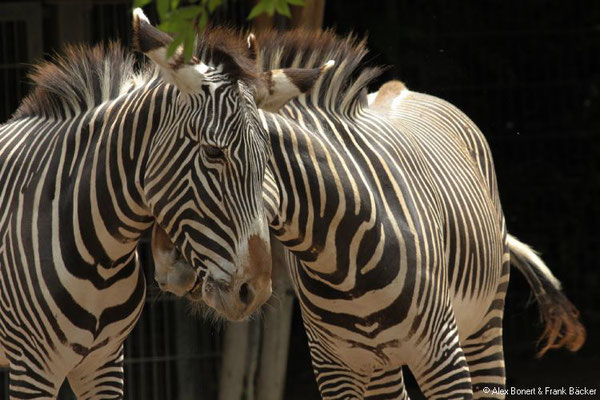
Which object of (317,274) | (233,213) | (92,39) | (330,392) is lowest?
(330,392)

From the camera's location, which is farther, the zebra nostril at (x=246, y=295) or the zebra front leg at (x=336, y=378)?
the zebra front leg at (x=336, y=378)

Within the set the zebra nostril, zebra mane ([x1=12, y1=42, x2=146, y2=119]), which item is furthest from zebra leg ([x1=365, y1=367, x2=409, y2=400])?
zebra mane ([x1=12, y1=42, x2=146, y2=119])

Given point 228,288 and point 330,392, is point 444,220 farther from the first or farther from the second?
point 228,288

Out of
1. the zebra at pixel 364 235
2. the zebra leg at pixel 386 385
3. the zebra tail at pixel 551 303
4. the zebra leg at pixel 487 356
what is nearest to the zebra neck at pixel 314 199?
the zebra at pixel 364 235

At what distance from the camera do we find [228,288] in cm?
373

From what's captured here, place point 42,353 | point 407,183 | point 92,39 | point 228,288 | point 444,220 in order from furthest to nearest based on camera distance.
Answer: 1. point 92,39
2. point 444,220
3. point 407,183
4. point 42,353
5. point 228,288

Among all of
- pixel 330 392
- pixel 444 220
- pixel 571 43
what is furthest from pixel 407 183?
pixel 571 43

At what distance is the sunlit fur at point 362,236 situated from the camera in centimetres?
432

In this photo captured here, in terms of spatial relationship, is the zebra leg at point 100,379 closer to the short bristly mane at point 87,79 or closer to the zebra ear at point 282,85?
the short bristly mane at point 87,79

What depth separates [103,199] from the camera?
4.15m

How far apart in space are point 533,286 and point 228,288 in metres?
3.05

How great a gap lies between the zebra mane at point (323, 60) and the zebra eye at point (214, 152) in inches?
33.6

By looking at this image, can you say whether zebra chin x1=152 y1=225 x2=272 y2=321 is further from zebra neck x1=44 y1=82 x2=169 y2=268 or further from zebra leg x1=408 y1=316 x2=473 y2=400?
zebra leg x1=408 y1=316 x2=473 y2=400

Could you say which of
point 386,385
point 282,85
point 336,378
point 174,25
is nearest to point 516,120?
point 386,385
